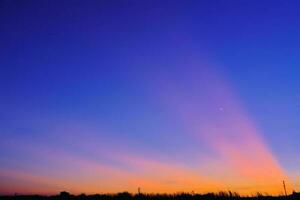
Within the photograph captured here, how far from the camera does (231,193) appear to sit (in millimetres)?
31344

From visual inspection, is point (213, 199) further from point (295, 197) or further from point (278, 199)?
point (295, 197)

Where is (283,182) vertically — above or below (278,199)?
above

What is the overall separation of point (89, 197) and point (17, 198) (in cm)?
512

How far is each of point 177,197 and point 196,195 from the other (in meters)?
1.47

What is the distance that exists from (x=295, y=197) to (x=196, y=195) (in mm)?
9064

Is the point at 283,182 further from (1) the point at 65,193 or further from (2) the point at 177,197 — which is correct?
(1) the point at 65,193

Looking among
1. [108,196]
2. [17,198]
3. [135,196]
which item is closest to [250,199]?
[135,196]

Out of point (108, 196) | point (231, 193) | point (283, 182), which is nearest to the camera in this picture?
point (108, 196)

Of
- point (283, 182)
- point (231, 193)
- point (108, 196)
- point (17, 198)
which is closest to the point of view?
point (17, 198)

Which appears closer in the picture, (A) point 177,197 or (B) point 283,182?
(A) point 177,197

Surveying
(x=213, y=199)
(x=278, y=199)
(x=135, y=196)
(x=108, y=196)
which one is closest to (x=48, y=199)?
(x=108, y=196)

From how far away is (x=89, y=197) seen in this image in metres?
29.3

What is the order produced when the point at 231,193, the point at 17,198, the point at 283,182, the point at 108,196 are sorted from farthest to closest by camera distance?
the point at 283,182
the point at 231,193
the point at 108,196
the point at 17,198

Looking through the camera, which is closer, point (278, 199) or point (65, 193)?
point (65, 193)
